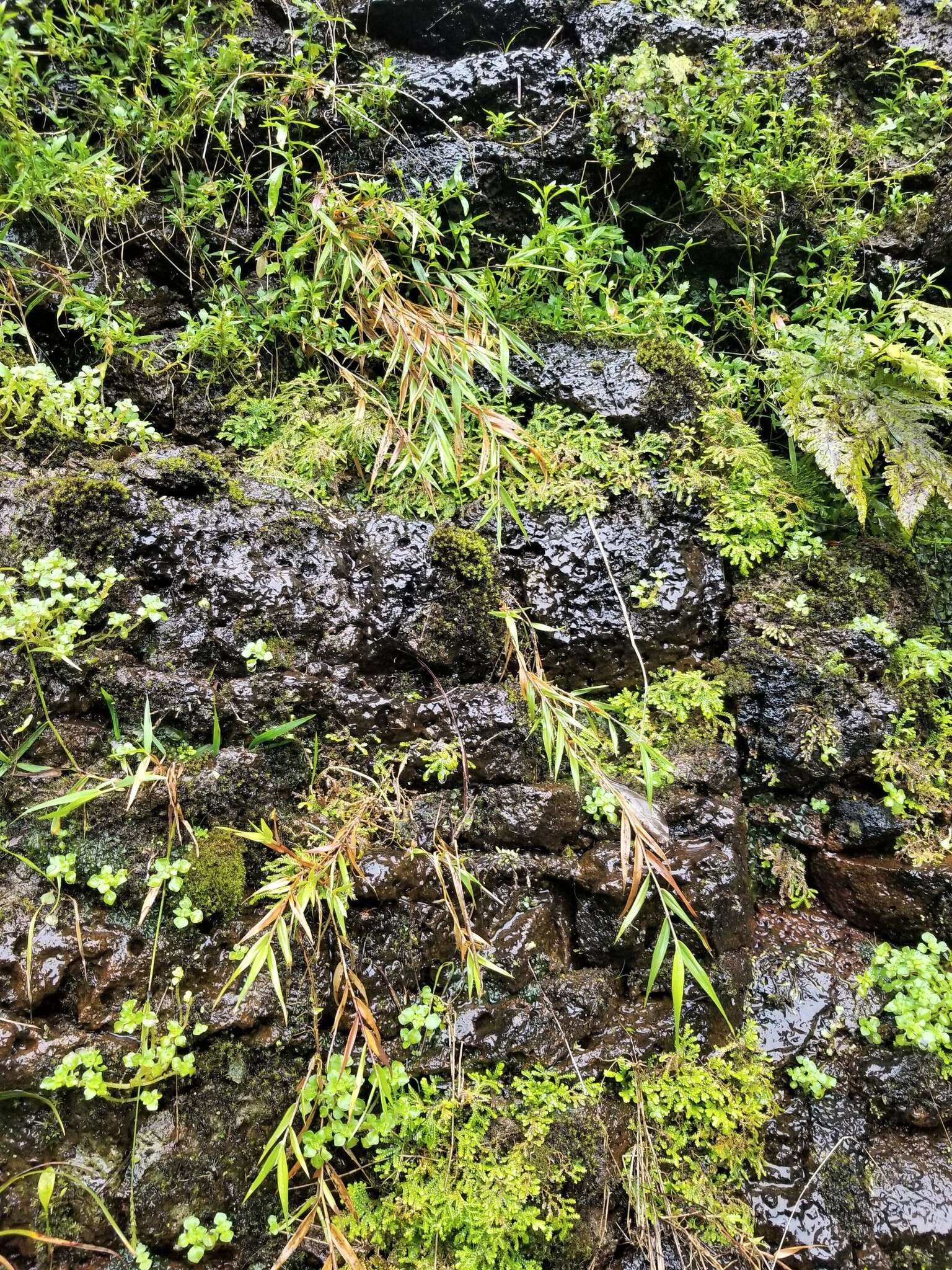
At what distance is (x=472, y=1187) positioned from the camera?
213cm

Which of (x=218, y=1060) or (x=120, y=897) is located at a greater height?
(x=120, y=897)

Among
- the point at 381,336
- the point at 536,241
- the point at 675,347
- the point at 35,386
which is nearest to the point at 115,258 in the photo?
the point at 35,386

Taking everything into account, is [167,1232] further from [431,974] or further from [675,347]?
[675,347]

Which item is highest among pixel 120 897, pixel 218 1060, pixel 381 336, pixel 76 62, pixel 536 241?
pixel 76 62

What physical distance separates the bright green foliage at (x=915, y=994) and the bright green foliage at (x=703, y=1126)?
62 centimetres

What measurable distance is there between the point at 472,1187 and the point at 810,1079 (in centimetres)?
145

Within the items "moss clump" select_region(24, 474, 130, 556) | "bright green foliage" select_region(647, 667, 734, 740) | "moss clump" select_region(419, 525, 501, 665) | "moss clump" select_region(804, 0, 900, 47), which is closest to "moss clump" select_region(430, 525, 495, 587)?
"moss clump" select_region(419, 525, 501, 665)

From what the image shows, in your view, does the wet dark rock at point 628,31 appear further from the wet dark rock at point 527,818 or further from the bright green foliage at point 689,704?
the wet dark rock at point 527,818

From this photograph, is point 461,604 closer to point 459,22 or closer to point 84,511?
point 84,511

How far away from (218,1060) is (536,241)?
4.00 m

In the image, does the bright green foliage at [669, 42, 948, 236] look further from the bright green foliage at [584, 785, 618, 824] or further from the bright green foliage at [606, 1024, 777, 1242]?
the bright green foliage at [606, 1024, 777, 1242]

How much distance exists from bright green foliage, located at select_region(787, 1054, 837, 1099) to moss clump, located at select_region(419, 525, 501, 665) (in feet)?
6.85

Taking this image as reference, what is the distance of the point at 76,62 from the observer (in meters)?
3.41

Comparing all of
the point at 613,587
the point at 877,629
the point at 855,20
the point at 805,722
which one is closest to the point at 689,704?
the point at 805,722
